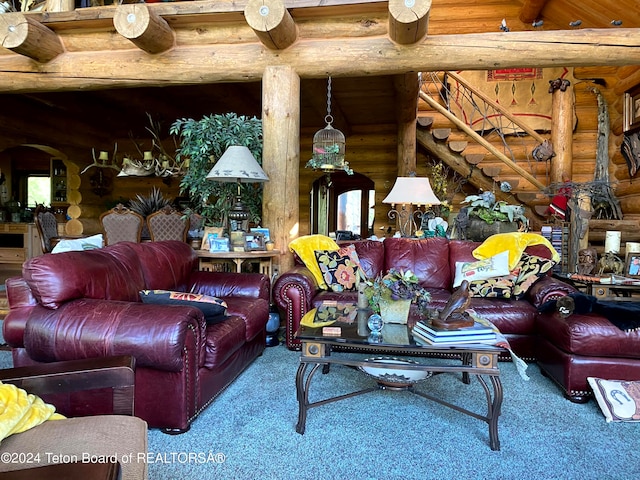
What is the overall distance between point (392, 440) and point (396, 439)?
0.02 meters

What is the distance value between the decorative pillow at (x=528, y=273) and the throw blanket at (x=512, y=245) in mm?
73

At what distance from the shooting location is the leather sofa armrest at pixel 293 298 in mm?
3260

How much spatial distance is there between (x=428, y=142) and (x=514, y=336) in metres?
4.16

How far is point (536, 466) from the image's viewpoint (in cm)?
178

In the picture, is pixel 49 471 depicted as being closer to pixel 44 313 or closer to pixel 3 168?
pixel 44 313

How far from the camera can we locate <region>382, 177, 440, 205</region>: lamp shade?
12.8 ft

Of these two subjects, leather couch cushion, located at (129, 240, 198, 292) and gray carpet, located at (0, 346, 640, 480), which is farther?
leather couch cushion, located at (129, 240, 198, 292)

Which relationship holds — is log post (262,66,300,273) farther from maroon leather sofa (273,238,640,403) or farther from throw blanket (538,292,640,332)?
throw blanket (538,292,640,332)

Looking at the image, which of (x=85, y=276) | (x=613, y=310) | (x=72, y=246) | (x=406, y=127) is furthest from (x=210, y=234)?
(x=406, y=127)

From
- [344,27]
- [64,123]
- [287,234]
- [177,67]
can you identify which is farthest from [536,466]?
[64,123]

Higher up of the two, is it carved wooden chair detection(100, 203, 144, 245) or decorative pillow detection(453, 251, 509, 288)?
carved wooden chair detection(100, 203, 144, 245)

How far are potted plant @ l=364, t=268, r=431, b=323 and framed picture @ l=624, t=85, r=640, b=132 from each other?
523 cm

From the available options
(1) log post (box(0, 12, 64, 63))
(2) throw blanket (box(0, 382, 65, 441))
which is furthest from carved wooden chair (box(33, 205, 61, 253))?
(2) throw blanket (box(0, 382, 65, 441))

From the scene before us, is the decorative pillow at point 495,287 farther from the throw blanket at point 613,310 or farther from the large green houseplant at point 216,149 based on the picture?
the large green houseplant at point 216,149
